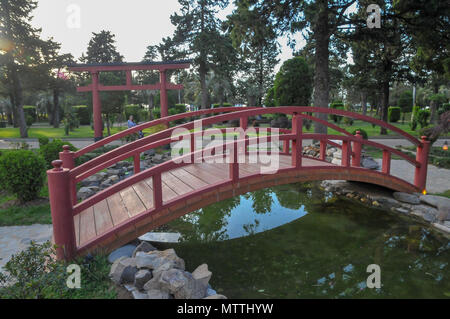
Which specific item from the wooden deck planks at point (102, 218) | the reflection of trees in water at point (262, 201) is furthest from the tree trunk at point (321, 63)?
the wooden deck planks at point (102, 218)

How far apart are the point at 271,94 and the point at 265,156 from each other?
21893mm

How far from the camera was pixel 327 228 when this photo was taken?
5.80 meters

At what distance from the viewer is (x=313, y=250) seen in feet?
16.1

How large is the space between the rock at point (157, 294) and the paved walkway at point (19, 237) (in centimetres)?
231

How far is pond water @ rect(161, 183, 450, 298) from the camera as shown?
3.87m

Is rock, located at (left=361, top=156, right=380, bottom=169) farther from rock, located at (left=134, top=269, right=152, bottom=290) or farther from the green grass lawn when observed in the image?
the green grass lawn

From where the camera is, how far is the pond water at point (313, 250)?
3.87 meters

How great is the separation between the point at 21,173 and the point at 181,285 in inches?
189

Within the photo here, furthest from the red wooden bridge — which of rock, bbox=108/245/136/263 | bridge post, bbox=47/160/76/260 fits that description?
rock, bbox=108/245/136/263

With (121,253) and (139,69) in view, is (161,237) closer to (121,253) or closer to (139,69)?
(121,253)

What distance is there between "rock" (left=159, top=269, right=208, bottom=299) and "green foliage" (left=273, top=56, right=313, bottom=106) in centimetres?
1867

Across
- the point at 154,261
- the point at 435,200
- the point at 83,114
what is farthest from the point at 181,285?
the point at 83,114
